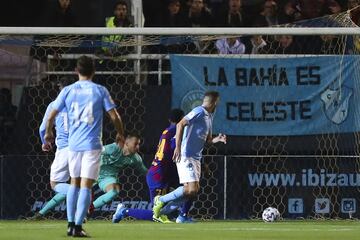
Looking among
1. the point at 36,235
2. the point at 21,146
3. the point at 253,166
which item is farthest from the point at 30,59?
the point at 36,235

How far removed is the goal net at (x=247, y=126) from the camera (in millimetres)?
18188

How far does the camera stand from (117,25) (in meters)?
18.9

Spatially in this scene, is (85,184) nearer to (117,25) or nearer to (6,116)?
(6,116)

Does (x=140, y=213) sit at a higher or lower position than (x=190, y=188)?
lower

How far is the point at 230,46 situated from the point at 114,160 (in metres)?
2.74

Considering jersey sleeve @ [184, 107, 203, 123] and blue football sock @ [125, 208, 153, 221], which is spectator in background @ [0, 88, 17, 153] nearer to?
blue football sock @ [125, 208, 153, 221]

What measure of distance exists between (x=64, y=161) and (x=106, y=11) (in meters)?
6.48

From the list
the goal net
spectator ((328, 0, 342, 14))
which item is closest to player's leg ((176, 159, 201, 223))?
the goal net

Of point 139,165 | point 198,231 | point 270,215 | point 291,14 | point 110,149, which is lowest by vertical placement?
point 198,231

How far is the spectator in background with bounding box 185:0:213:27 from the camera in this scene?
1961 centimetres

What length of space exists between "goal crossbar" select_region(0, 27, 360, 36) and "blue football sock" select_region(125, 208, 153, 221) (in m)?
2.51

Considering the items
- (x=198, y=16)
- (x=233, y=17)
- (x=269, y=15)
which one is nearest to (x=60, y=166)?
(x=198, y=16)

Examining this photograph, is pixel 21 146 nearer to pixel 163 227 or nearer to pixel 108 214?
pixel 108 214

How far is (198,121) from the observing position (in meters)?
16.7
